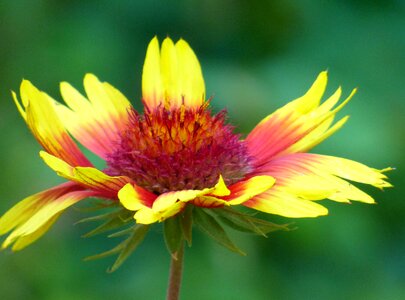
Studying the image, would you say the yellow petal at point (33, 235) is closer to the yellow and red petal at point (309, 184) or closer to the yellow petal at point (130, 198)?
the yellow petal at point (130, 198)

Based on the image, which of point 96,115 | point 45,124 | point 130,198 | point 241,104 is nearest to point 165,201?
point 130,198

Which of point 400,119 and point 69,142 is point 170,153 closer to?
point 69,142

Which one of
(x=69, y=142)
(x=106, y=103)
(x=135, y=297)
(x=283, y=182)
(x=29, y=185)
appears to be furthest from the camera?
(x=29, y=185)

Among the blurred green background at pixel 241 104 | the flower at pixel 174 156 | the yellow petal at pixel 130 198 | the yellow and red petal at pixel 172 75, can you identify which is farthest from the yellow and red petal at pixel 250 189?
the blurred green background at pixel 241 104

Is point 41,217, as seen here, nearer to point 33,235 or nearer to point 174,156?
point 33,235

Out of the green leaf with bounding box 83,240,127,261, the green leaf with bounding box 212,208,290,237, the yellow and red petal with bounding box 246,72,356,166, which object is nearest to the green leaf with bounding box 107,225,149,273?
the green leaf with bounding box 83,240,127,261

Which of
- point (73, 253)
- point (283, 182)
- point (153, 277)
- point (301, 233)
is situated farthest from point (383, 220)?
point (283, 182)

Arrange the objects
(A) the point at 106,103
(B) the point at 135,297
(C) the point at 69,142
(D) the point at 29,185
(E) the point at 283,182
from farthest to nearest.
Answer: (D) the point at 29,185, (B) the point at 135,297, (A) the point at 106,103, (C) the point at 69,142, (E) the point at 283,182
